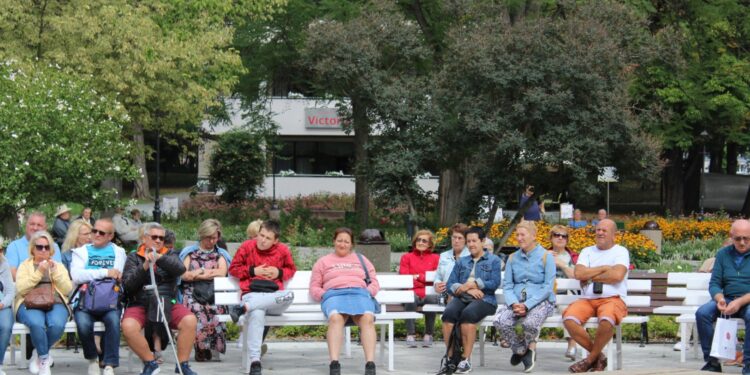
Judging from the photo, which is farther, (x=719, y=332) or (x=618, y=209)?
(x=618, y=209)

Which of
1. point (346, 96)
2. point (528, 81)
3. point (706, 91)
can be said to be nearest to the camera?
point (528, 81)

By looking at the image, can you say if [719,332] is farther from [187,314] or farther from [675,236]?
[675,236]

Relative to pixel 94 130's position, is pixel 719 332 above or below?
below

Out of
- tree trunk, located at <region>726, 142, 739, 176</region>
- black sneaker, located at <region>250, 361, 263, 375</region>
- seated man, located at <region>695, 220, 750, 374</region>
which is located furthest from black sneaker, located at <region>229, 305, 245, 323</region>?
tree trunk, located at <region>726, 142, 739, 176</region>

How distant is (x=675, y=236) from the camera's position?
3169cm

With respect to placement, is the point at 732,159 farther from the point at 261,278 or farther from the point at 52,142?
the point at 261,278

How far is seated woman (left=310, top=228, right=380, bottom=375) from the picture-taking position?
12.0m

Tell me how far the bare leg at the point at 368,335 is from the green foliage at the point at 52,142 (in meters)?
12.5

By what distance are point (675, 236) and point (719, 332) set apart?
66.9ft

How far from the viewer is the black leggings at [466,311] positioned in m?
12.5

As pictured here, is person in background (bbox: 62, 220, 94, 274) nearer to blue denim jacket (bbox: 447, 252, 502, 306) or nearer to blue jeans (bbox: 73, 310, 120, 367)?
blue jeans (bbox: 73, 310, 120, 367)

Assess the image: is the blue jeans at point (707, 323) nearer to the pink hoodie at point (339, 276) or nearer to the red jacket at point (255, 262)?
the pink hoodie at point (339, 276)

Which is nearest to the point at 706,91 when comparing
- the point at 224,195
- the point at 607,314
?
the point at 224,195

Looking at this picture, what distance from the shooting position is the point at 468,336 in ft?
40.8
